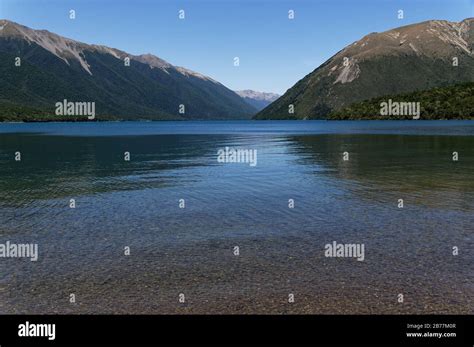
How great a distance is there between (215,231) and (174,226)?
2.99 meters

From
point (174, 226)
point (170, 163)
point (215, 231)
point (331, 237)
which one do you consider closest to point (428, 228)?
point (331, 237)

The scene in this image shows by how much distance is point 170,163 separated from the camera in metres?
71.1

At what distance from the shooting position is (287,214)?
31641mm

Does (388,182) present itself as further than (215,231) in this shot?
Yes
